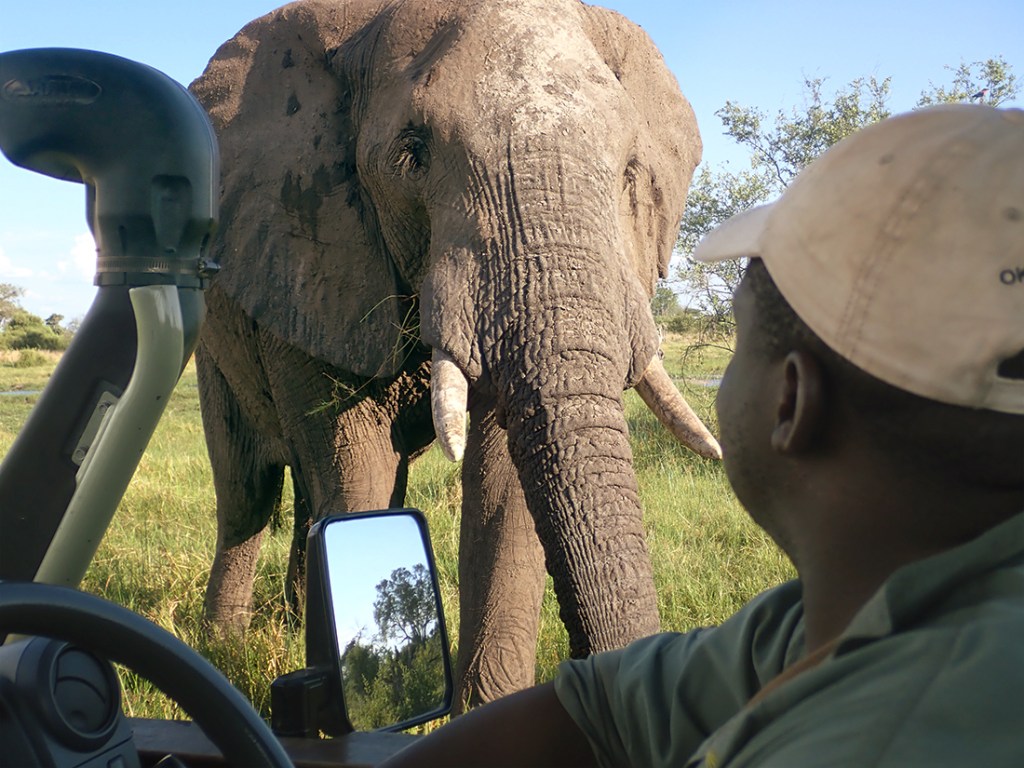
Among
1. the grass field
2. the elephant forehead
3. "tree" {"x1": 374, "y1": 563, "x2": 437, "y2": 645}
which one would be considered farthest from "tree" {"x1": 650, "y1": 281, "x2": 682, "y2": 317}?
"tree" {"x1": 374, "y1": 563, "x2": 437, "y2": 645}

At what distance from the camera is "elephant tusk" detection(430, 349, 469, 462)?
2.91 metres

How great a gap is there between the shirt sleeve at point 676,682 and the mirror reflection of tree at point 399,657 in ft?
1.45

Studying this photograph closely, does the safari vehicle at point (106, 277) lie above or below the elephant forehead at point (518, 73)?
below

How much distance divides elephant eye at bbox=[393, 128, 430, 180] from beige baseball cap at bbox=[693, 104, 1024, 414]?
2695 millimetres

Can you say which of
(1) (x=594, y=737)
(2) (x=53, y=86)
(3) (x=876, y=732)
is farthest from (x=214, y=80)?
(3) (x=876, y=732)

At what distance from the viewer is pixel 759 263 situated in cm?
93

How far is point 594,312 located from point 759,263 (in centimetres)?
210

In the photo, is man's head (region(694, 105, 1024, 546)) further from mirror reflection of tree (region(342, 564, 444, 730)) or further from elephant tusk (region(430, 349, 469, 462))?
elephant tusk (region(430, 349, 469, 462))

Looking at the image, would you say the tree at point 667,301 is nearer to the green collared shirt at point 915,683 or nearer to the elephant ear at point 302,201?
the elephant ear at point 302,201

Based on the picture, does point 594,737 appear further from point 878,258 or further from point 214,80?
point 214,80

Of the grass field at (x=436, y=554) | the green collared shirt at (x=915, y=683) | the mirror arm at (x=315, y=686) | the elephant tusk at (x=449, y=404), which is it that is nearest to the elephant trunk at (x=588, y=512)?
the elephant tusk at (x=449, y=404)

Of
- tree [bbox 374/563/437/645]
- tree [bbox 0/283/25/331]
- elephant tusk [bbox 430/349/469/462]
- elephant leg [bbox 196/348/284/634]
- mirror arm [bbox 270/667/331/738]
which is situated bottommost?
mirror arm [bbox 270/667/331/738]

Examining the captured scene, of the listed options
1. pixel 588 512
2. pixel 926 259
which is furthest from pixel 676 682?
pixel 588 512

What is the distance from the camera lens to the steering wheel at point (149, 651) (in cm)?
84
